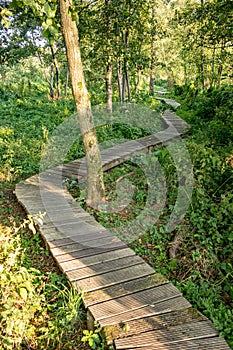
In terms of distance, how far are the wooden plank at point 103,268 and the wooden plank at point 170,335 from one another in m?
0.98

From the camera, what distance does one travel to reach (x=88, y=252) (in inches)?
158

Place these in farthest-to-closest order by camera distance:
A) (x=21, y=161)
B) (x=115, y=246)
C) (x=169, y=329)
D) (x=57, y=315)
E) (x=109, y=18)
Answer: (x=109, y=18) < (x=21, y=161) < (x=115, y=246) < (x=57, y=315) < (x=169, y=329)

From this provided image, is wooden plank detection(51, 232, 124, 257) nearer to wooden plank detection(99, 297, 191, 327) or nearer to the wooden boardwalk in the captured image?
the wooden boardwalk

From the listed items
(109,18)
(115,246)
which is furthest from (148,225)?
(109,18)

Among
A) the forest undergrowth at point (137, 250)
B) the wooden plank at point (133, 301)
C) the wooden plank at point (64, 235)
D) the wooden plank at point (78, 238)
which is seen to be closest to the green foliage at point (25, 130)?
the forest undergrowth at point (137, 250)

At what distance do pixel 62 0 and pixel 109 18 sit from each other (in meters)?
4.46

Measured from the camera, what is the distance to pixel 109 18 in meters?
8.36

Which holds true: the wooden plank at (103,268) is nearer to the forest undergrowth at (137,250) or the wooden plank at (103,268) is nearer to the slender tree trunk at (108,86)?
the forest undergrowth at (137,250)

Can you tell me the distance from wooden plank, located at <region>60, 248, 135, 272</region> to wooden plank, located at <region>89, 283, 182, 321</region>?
0.70 m

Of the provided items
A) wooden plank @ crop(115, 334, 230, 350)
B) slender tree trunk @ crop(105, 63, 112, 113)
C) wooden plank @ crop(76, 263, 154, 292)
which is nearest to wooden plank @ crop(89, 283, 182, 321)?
wooden plank @ crop(76, 263, 154, 292)

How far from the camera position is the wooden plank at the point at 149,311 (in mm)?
2859

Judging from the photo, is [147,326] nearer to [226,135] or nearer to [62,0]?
[62,0]

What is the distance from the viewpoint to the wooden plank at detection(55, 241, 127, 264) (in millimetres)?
3838

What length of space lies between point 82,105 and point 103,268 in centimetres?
262
